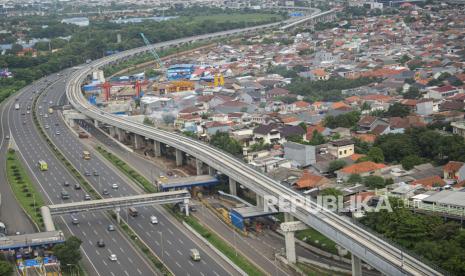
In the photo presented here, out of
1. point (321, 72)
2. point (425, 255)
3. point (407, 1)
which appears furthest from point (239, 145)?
point (407, 1)

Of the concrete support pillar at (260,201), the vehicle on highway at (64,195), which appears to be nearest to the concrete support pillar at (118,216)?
the vehicle on highway at (64,195)

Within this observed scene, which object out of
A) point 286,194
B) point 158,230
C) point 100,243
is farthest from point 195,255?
point 286,194

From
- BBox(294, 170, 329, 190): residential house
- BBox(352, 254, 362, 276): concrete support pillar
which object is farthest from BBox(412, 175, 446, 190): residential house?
BBox(352, 254, 362, 276): concrete support pillar

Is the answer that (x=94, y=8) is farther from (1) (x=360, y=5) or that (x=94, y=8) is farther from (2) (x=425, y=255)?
(2) (x=425, y=255)

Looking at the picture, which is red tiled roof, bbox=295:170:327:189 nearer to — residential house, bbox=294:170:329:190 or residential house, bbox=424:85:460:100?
residential house, bbox=294:170:329:190

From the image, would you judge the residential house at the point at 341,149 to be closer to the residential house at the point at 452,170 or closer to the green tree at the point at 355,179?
the green tree at the point at 355,179

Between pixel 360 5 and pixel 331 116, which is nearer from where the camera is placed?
pixel 331 116
